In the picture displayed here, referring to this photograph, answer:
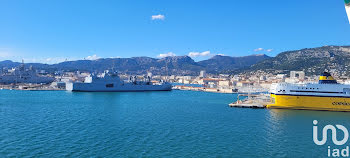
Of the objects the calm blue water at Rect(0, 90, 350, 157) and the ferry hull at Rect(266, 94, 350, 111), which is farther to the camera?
the ferry hull at Rect(266, 94, 350, 111)

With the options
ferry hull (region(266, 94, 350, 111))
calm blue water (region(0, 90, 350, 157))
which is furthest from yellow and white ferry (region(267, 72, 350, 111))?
calm blue water (region(0, 90, 350, 157))

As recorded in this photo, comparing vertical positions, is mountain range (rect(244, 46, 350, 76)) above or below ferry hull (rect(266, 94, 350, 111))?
above

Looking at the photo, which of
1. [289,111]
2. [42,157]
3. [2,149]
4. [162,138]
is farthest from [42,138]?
[289,111]

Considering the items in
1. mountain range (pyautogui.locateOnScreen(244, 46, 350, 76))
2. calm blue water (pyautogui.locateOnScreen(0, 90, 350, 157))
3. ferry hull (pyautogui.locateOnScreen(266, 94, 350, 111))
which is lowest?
calm blue water (pyautogui.locateOnScreen(0, 90, 350, 157))

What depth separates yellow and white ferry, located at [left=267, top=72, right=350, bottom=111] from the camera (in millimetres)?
25219

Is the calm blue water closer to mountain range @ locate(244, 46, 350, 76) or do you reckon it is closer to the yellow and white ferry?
the yellow and white ferry

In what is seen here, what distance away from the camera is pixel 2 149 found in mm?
11625

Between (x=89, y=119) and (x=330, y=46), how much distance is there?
15979cm

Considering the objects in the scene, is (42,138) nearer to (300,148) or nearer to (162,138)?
(162,138)

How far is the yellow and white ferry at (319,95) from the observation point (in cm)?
2522

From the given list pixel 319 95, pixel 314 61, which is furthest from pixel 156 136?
pixel 314 61

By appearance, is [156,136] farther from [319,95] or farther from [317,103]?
[319,95]

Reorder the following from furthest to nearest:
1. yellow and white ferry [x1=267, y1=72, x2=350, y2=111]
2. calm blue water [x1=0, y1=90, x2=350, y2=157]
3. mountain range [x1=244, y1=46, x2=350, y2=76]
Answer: mountain range [x1=244, y1=46, x2=350, y2=76] < yellow and white ferry [x1=267, y1=72, x2=350, y2=111] < calm blue water [x1=0, y1=90, x2=350, y2=157]

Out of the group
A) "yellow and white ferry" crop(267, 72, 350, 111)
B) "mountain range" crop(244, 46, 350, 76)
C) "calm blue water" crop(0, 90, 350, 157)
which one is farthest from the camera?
"mountain range" crop(244, 46, 350, 76)
